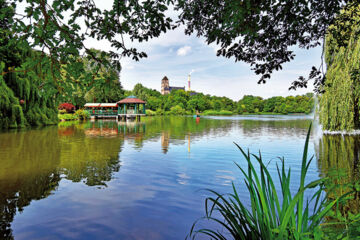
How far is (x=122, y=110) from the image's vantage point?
3762cm

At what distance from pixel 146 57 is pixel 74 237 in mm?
2758

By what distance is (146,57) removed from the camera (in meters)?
3.32

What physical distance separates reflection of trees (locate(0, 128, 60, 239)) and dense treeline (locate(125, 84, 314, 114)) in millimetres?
50910

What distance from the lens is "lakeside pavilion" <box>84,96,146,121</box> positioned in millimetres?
35812

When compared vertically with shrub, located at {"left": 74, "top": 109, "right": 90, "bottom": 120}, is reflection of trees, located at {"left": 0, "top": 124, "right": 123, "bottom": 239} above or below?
below

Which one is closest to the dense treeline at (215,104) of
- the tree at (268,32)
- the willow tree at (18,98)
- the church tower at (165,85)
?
the willow tree at (18,98)

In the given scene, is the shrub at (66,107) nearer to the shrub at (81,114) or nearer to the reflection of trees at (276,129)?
the shrub at (81,114)

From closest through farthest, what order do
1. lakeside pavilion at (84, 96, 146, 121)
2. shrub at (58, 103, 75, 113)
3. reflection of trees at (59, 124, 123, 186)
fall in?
reflection of trees at (59, 124, 123, 186), shrub at (58, 103, 75, 113), lakeside pavilion at (84, 96, 146, 121)

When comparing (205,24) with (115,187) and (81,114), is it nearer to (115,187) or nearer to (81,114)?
(115,187)

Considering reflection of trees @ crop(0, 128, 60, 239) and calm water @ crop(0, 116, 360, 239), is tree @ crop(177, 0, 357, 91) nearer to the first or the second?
calm water @ crop(0, 116, 360, 239)

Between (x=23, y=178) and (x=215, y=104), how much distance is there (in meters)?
75.3

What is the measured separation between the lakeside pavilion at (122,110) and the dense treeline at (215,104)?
65.5ft

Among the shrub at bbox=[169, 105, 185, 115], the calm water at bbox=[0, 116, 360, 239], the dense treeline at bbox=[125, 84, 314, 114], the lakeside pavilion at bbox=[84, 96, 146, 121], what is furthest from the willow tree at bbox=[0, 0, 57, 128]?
the shrub at bbox=[169, 105, 185, 115]

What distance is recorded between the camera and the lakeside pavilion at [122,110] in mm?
35812
